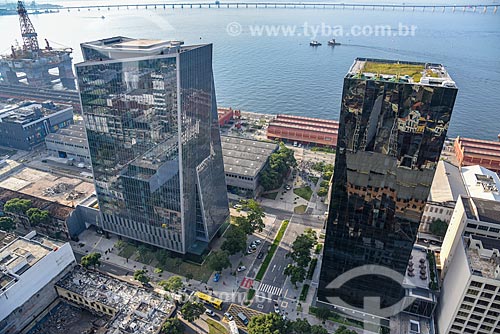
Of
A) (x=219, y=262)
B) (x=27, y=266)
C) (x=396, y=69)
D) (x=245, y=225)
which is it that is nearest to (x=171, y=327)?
(x=219, y=262)

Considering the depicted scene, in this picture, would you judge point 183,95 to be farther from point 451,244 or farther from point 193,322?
point 451,244

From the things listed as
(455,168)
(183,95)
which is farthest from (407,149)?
(455,168)

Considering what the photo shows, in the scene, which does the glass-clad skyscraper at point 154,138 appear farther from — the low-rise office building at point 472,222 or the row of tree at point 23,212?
the low-rise office building at point 472,222

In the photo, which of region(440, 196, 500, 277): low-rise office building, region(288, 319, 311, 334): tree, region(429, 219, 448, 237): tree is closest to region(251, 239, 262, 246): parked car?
region(288, 319, 311, 334): tree

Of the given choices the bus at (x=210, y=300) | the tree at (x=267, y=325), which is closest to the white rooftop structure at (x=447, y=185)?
the tree at (x=267, y=325)

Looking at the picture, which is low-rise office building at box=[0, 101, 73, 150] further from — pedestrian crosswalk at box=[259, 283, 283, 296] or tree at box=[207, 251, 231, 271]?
pedestrian crosswalk at box=[259, 283, 283, 296]

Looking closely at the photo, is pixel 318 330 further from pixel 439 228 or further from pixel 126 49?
pixel 126 49
